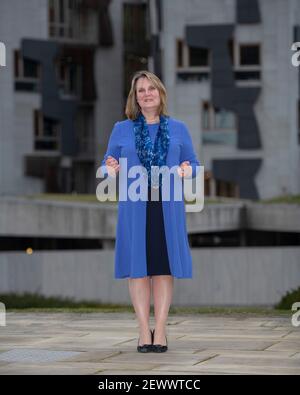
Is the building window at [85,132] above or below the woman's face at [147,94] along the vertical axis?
above

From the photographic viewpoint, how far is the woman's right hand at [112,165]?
891 centimetres

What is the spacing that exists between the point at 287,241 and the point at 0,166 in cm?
1484

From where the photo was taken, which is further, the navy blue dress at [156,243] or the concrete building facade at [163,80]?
the concrete building facade at [163,80]

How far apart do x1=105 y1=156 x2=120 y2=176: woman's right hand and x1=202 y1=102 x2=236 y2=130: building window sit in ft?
140

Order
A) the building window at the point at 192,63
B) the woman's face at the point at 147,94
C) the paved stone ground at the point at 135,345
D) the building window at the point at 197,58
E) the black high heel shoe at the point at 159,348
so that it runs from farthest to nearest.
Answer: the building window at the point at 197,58
the building window at the point at 192,63
the woman's face at the point at 147,94
the black high heel shoe at the point at 159,348
the paved stone ground at the point at 135,345

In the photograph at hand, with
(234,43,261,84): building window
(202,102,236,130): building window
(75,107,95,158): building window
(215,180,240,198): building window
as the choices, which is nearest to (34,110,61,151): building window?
(75,107,95,158): building window

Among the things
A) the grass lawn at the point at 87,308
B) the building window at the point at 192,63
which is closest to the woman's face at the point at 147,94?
the grass lawn at the point at 87,308

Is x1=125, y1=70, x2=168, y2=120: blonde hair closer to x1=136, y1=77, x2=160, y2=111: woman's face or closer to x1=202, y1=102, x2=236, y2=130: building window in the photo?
x1=136, y1=77, x2=160, y2=111: woman's face

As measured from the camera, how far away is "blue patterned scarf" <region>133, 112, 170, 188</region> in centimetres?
895

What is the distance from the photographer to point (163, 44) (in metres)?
51.5

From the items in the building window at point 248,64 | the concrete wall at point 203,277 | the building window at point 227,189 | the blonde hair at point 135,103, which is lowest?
the concrete wall at point 203,277

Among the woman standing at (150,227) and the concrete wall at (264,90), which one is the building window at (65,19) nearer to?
the concrete wall at (264,90)

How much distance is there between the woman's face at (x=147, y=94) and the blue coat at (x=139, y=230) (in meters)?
0.22

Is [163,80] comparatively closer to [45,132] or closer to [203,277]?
[45,132]
